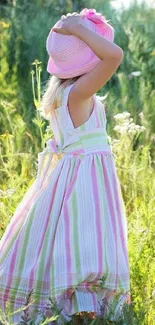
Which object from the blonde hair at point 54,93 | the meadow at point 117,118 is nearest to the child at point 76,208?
the blonde hair at point 54,93

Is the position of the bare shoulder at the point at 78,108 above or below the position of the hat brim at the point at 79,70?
below

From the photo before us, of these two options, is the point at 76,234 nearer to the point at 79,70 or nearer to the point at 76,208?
the point at 76,208

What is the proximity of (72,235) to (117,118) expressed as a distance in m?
1.57

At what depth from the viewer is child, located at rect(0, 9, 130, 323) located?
3.45 metres

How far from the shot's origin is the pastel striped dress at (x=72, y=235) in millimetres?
3457

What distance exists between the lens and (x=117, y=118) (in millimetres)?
4922

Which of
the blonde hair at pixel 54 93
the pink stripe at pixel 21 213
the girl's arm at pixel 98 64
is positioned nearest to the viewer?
the girl's arm at pixel 98 64

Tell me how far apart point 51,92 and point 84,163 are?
0.32 metres

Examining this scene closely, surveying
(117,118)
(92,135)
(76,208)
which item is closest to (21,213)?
(76,208)

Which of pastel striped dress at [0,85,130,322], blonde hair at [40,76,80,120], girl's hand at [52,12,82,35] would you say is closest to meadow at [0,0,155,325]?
pastel striped dress at [0,85,130,322]

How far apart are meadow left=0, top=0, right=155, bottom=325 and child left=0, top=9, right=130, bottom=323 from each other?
6.3 inches

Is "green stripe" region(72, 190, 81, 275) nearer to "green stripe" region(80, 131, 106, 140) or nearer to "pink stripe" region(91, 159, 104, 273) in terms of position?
"pink stripe" region(91, 159, 104, 273)

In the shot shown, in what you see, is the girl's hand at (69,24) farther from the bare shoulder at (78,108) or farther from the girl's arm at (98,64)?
the bare shoulder at (78,108)

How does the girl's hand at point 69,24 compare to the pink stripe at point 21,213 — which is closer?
the girl's hand at point 69,24
